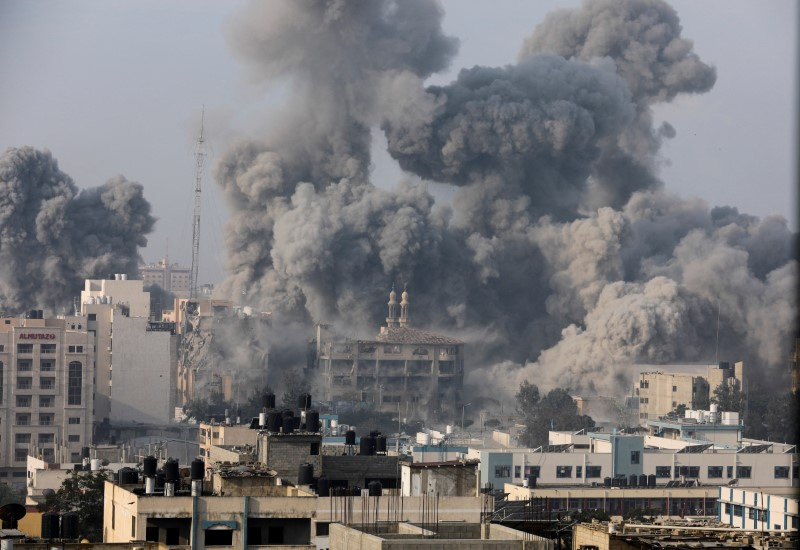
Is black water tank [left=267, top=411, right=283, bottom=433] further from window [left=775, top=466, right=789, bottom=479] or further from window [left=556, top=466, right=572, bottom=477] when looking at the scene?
window [left=775, top=466, right=789, bottom=479]

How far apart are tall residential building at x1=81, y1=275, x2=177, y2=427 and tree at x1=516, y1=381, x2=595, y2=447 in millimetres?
13320


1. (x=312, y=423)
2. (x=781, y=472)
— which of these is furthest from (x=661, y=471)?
(x=312, y=423)

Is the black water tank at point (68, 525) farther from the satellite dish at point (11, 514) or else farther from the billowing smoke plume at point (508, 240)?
the billowing smoke plume at point (508, 240)

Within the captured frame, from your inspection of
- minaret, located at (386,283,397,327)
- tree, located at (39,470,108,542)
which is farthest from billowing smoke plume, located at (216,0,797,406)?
tree, located at (39,470,108,542)

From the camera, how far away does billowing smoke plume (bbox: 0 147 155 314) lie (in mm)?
108438

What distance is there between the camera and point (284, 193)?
103m

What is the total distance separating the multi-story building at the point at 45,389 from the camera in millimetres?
76438

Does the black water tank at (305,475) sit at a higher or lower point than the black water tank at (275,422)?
lower

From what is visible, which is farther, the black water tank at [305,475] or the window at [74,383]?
the window at [74,383]

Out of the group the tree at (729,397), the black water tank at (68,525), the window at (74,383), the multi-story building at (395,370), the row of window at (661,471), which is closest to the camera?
the black water tank at (68,525)

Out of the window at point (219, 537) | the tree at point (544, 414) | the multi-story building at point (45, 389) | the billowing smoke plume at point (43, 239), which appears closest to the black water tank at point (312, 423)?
the window at point (219, 537)

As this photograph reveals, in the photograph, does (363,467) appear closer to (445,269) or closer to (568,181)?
(445,269)

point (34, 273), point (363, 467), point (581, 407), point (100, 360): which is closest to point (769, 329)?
point (581, 407)

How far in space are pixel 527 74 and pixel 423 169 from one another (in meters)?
6.35
